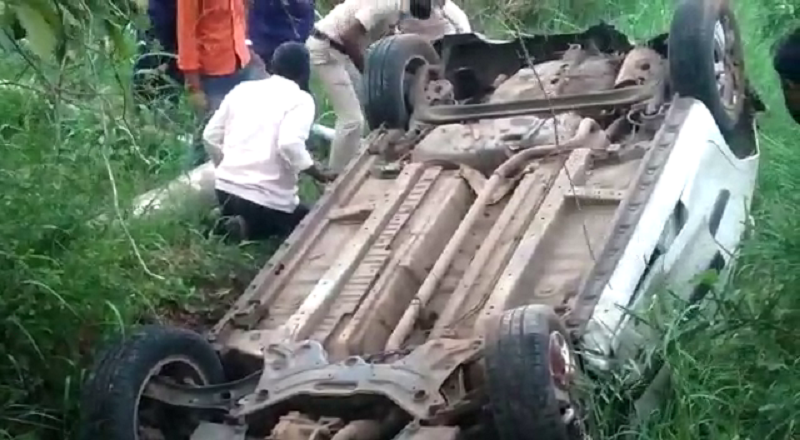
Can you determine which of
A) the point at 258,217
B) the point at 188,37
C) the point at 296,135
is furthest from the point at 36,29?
the point at 188,37

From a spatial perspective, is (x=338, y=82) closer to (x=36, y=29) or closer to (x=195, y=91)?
(x=195, y=91)

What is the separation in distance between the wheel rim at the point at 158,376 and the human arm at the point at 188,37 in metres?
3.01

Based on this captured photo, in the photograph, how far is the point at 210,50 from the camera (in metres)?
7.17

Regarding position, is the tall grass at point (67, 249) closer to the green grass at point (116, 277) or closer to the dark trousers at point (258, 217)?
the green grass at point (116, 277)

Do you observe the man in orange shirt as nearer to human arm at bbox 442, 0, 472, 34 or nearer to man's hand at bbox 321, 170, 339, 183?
man's hand at bbox 321, 170, 339, 183

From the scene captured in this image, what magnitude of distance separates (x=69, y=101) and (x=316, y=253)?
3.74 feet

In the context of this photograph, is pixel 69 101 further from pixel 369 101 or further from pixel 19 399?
pixel 369 101

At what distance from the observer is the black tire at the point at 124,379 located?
4129mm

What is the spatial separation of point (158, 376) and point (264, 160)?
6.67 ft

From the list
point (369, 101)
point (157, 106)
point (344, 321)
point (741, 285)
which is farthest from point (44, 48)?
point (157, 106)

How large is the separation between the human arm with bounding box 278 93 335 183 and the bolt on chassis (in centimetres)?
30

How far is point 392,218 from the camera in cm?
531

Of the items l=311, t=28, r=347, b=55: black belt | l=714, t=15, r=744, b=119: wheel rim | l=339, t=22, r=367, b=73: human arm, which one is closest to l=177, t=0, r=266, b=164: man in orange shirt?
l=311, t=28, r=347, b=55: black belt

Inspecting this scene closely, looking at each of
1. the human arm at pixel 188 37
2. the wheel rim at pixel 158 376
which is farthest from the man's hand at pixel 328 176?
the wheel rim at pixel 158 376
